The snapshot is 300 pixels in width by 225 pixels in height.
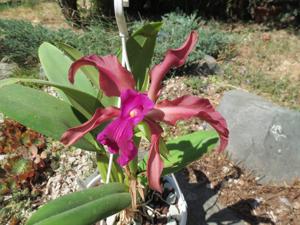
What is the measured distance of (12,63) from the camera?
11.3ft

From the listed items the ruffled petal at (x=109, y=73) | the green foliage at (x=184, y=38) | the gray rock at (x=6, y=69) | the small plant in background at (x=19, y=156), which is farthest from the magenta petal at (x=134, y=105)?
the gray rock at (x=6, y=69)

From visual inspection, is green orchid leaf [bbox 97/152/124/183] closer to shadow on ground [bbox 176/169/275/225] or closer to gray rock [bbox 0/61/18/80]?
shadow on ground [bbox 176/169/275/225]


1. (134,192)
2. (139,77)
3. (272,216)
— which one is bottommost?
(272,216)

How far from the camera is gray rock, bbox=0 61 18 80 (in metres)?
3.28

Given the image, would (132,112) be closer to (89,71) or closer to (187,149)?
(89,71)

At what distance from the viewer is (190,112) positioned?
100cm

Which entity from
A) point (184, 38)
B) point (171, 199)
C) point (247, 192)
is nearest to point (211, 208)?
point (247, 192)

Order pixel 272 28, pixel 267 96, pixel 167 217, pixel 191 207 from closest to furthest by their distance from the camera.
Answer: pixel 167 217 → pixel 191 207 → pixel 267 96 → pixel 272 28

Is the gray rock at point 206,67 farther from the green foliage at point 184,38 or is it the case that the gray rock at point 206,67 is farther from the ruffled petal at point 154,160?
the ruffled petal at point 154,160

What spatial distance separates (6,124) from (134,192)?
144 centimetres

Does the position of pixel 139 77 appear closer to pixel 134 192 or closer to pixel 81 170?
pixel 134 192

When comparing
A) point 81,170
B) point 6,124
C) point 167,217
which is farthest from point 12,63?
point 167,217

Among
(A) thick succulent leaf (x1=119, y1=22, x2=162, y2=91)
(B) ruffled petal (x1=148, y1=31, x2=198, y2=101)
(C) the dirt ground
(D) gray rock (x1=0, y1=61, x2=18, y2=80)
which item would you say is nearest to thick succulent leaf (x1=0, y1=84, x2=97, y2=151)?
(A) thick succulent leaf (x1=119, y1=22, x2=162, y2=91)

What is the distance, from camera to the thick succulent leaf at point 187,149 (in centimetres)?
141
